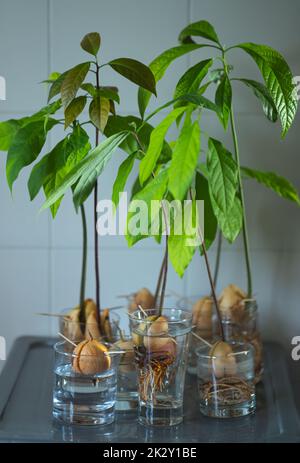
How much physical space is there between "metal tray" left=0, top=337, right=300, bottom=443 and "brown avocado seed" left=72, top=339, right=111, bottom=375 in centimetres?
8

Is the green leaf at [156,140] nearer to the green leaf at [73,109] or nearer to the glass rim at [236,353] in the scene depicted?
the green leaf at [73,109]

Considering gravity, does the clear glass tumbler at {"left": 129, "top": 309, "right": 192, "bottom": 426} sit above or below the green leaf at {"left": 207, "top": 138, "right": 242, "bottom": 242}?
below

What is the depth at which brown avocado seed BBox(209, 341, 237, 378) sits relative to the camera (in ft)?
3.53

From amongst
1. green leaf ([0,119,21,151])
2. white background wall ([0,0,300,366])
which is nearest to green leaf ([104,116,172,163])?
green leaf ([0,119,21,151])

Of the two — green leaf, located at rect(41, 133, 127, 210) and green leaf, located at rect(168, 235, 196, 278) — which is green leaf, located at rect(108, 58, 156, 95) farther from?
green leaf, located at rect(168, 235, 196, 278)

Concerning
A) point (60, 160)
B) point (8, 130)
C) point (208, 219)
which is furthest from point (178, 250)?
point (8, 130)

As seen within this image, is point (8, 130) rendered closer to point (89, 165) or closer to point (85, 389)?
point (89, 165)

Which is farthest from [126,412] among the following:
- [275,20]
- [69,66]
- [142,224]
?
[275,20]

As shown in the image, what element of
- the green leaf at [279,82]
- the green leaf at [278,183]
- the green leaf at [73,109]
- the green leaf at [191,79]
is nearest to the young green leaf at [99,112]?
the green leaf at [73,109]

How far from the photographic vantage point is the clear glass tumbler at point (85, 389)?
104cm

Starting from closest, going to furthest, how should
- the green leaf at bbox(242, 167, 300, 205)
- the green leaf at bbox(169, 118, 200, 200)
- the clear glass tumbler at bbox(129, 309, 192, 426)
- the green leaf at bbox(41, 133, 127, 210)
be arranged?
the green leaf at bbox(169, 118, 200, 200) → the green leaf at bbox(41, 133, 127, 210) → the clear glass tumbler at bbox(129, 309, 192, 426) → the green leaf at bbox(242, 167, 300, 205)

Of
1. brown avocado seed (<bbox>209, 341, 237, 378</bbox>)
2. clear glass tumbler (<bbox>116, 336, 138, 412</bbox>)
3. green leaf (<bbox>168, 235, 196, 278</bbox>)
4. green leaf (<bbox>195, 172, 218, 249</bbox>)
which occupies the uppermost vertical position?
green leaf (<bbox>195, 172, 218, 249</bbox>)

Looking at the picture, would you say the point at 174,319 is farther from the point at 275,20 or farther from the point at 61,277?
the point at 275,20

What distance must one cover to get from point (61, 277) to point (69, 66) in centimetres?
40
